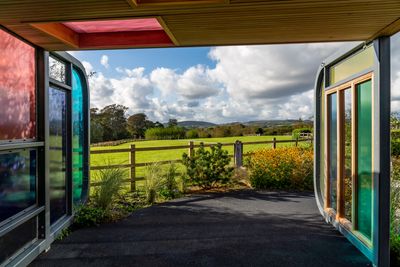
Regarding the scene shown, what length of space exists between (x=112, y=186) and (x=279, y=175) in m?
4.02

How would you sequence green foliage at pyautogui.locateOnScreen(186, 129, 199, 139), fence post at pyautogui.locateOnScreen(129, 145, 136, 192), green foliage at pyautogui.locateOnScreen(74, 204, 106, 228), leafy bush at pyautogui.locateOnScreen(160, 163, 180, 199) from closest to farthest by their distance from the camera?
green foliage at pyautogui.locateOnScreen(74, 204, 106, 228) < leafy bush at pyautogui.locateOnScreen(160, 163, 180, 199) < fence post at pyautogui.locateOnScreen(129, 145, 136, 192) < green foliage at pyautogui.locateOnScreen(186, 129, 199, 139)

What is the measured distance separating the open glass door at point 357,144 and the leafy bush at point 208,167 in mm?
2572

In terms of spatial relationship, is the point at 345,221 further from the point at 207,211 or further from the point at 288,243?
the point at 207,211

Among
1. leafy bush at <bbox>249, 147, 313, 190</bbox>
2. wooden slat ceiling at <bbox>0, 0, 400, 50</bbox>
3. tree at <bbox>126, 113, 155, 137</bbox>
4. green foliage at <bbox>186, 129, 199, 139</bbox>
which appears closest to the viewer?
wooden slat ceiling at <bbox>0, 0, 400, 50</bbox>

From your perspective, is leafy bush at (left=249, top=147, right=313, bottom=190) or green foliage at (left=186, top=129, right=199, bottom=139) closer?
leafy bush at (left=249, top=147, right=313, bottom=190)

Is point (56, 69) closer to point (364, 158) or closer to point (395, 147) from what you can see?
point (364, 158)

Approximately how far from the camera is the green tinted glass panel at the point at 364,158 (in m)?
3.27

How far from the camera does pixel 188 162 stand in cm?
714

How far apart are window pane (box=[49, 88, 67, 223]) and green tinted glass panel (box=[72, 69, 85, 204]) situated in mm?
672

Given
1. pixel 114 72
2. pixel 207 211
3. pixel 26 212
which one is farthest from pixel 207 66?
pixel 26 212

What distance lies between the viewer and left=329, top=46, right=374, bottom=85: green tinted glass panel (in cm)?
319

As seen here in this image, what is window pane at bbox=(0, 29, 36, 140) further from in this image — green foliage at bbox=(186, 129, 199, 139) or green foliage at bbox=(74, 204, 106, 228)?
green foliage at bbox=(186, 129, 199, 139)

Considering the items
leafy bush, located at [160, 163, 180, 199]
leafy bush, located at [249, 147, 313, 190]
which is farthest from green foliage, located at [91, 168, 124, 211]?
leafy bush, located at [249, 147, 313, 190]

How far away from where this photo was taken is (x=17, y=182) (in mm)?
3148
